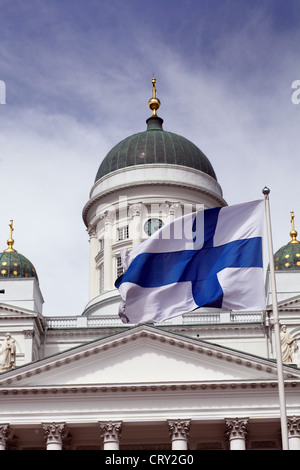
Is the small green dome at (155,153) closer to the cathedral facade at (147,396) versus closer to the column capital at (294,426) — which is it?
the cathedral facade at (147,396)

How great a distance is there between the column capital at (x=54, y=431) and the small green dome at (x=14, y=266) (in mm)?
17113

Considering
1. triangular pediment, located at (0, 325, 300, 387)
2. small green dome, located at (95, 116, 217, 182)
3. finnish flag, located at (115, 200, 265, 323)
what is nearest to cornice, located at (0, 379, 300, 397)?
triangular pediment, located at (0, 325, 300, 387)

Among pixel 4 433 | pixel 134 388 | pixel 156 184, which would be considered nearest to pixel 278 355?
pixel 134 388

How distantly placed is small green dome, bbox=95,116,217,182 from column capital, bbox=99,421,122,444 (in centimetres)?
2839

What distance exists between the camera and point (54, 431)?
1661 inches

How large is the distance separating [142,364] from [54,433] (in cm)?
536

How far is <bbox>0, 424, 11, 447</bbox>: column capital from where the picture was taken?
42.0 meters

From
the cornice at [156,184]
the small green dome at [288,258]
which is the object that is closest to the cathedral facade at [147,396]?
the small green dome at [288,258]

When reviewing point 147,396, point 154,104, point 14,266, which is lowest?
point 147,396

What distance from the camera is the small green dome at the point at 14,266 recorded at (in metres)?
58.0

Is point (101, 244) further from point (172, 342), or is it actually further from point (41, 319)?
point (172, 342)

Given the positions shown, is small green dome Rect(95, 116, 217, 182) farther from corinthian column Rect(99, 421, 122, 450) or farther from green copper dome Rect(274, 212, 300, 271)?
corinthian column Rect(99, 421, 122, 450)

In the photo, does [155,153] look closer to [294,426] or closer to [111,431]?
[111,431]

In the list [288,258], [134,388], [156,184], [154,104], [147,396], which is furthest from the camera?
[154,104]
